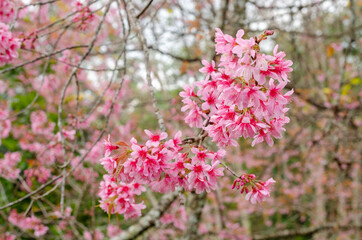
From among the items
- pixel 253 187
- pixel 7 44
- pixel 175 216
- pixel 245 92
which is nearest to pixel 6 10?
pixel 7 44

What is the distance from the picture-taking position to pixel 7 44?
170cm

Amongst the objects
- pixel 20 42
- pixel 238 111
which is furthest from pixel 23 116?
pixel 238 111

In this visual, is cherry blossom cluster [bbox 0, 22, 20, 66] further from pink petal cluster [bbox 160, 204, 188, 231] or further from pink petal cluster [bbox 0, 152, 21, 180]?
pink petal cluster [bbox 160, 204, 188, 231]

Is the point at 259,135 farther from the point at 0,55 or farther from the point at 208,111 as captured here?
the point at 0,55

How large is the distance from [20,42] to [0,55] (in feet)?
0.49

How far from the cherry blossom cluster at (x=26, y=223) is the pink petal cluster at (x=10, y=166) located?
0.41 m

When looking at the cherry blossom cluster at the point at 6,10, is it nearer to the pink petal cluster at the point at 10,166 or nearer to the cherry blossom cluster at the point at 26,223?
the pink petal cluster at the point at 10,166

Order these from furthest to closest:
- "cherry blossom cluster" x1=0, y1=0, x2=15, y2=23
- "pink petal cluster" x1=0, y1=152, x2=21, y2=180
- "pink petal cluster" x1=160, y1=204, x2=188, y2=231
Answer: "pink petal cluster" x1=160, y1=204, x2=188, y2=231, "pink petal cluster" x1=0, y1=152, x2=21, y2=180, "cherry blossom cluster" x1=0, y1=0, x2=15, y2=23

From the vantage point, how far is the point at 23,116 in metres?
3.85

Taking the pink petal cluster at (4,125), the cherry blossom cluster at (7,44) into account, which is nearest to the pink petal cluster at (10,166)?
the pink petal cluster at (4,125)

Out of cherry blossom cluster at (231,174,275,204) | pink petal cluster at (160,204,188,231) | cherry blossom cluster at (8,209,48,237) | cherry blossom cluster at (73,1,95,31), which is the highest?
cherry blossom cluster at (73,1,95,31)

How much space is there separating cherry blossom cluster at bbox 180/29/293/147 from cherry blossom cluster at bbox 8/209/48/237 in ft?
8.81

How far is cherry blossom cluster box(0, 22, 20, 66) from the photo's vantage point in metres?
1.66

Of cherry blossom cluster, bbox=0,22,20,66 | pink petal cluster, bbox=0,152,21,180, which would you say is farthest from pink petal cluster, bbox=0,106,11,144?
cherry blossom cluster, bbox=0,22,20,66
